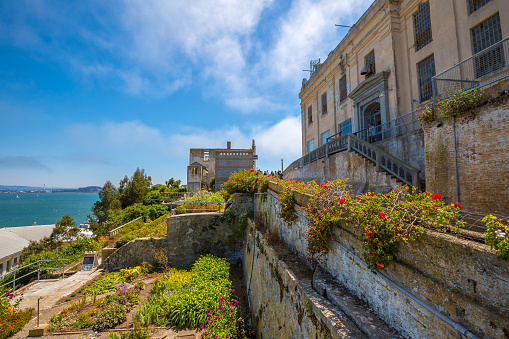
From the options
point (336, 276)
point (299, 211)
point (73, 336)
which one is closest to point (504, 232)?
point (336, 276)

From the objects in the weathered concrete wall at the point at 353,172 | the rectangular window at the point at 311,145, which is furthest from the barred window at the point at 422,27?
the rectangular window at the point at 311,145

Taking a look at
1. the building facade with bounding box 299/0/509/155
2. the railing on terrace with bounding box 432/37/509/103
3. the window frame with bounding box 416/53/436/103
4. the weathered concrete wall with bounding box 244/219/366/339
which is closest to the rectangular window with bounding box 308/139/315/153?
the building facade with bounding box 299/0/509/155

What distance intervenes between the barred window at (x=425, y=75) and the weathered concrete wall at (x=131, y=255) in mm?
15263

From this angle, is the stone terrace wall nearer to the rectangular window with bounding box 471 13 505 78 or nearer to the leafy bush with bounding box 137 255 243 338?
the leafy bush with bounding box 137 255 243 338

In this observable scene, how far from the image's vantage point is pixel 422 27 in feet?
35.1

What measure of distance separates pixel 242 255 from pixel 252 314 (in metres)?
4.44

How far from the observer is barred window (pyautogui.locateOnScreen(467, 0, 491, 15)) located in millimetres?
8250

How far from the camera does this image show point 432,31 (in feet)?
33.1

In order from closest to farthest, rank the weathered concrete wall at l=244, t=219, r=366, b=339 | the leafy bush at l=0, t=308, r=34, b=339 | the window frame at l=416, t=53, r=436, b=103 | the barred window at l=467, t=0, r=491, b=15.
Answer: the weathered concrete wall at l=244, t=219, r=366, b=339 < the leafy bush at l=0, t=308, r=34, b=339 < the barred window at l=467, t=0, r=491, b=15 < the window frame at l=416, t=53, r=436, b=103

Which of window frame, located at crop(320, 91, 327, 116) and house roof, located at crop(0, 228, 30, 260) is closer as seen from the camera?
window frame, located at crop(320, 91, 327, 116)

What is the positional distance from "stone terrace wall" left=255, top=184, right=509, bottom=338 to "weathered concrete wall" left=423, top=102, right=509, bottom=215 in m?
3.38

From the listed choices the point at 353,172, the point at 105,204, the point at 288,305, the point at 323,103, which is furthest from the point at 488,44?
the point at 105,204

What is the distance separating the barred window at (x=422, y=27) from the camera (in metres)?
10.4

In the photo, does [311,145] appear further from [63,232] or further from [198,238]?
[63,232]
